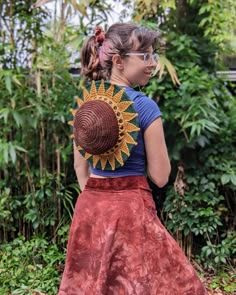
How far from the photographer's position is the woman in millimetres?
1516

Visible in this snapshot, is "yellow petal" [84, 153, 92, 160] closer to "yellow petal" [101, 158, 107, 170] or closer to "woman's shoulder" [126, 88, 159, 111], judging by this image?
"yellow petal" [101, 158, 107, 170]

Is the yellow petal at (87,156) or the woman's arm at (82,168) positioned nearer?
the yellow petal at (87,156)

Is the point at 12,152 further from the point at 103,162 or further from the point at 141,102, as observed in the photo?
the point at 141,102

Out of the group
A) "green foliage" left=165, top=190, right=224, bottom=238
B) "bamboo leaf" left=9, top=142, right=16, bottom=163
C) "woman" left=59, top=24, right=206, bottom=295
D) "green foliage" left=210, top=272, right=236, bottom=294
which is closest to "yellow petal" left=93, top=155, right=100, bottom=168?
"woman" left=59, top=24, right=206, bottom=295

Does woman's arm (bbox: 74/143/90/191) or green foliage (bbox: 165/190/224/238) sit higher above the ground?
woman's arm (bbox: 74/143/90/191)

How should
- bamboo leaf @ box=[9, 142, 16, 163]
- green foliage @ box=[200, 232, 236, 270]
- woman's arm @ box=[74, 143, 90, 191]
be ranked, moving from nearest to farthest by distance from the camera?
1. woman's arm @ box=[74, 143, 90, 191]
2. bamboo leaf @ box=[9, 142, 16, 163]
3. green foliage @ box=[200, 232, 236, 270]

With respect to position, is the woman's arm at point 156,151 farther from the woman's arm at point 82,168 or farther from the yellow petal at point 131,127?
the woman's arm at point 82,168

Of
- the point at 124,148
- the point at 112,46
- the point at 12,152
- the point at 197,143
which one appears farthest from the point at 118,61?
the point at 197,143

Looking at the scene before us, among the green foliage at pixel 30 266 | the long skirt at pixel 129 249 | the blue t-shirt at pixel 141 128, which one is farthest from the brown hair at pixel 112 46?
the green foliage at pixel 30 266

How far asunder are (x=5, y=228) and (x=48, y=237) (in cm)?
30

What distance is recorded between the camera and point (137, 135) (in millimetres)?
1511

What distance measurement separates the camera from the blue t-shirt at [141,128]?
1514 mm

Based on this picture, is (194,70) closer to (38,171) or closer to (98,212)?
(38,171)

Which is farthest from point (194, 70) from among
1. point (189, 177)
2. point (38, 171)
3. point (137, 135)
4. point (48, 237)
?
point (137, 135)
